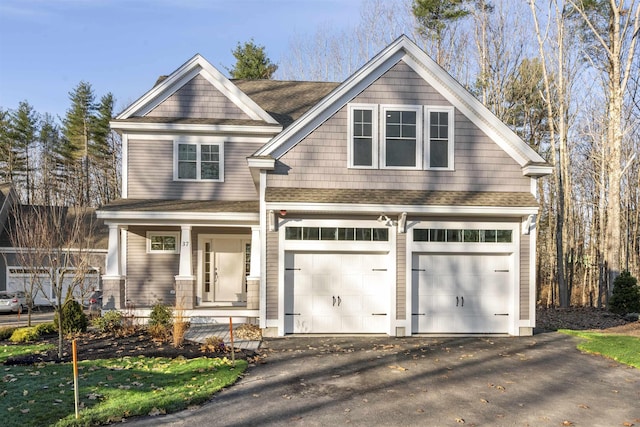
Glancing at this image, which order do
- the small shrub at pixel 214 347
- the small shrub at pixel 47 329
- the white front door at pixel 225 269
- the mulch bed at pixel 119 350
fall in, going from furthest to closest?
1. the white front door at pixel 225 269
2. the small shrub at pixel 47 329
3. the small shrub at pixel 214 347
4. the mulch bed at pixel 119 350

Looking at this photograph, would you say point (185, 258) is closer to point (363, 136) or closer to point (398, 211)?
point (363, 136)

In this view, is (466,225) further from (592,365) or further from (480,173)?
(592,365)

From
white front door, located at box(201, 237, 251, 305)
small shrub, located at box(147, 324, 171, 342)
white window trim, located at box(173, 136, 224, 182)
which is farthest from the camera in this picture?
white front door, located at box(201, 237, 251, 305)

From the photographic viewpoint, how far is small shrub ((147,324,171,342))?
39.4 feet

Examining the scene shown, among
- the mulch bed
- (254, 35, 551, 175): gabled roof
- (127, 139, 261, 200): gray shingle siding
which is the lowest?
the mulch bed

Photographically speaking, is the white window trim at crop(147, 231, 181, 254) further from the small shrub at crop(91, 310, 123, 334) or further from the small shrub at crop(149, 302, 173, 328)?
the small shrub at crop(149, 302, 173, 328)

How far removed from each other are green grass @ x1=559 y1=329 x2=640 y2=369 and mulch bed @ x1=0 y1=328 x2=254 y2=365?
7446 millimetres

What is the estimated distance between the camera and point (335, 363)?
9.77 meters

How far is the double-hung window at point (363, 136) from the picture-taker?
12992mm

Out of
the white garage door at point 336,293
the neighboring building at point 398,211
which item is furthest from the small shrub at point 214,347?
the white garage door at point 336,293

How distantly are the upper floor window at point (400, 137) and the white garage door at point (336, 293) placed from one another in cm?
251

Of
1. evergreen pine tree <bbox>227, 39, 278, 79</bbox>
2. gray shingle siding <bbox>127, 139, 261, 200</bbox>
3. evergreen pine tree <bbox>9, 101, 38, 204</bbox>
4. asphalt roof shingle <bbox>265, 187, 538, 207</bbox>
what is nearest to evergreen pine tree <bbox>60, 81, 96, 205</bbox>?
evergreen pine tree <bbox>9, 101, 38, 204</bbox>

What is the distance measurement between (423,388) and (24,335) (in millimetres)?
9985

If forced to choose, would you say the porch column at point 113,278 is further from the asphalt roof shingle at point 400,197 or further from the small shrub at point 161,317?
the asphalt roof shingle at point 400,197
